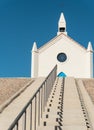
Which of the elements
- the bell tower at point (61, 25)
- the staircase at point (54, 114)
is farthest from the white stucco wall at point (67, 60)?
the staircase at point (54, 114)

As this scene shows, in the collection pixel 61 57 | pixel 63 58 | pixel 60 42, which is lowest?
pixel 63 58

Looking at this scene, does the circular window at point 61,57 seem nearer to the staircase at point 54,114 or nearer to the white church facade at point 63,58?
the white church facade at point 63,58

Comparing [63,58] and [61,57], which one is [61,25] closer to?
[61,57]

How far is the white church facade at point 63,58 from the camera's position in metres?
51.6

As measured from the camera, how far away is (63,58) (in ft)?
172

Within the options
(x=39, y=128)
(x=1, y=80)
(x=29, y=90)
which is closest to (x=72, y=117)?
(x=39, y=128)

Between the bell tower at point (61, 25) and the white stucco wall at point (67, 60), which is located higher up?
the bell tower at point (61, 25)

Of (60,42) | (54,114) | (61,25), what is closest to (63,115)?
(54,114)

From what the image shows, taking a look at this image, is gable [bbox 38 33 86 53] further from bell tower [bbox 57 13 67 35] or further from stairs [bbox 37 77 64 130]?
stairs [bbox 37 77 64 130]

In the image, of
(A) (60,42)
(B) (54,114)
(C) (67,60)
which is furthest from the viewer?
(A) (60,42)

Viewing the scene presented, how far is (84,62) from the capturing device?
5178cm

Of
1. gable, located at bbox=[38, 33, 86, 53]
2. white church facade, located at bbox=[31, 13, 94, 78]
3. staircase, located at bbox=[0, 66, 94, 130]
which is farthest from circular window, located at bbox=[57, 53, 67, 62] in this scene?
staircase, located at bbox=[0, 66, 94, 130]

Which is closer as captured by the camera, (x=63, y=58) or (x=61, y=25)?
(x=63, y=58)

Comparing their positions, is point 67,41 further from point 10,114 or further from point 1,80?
point 10,114
